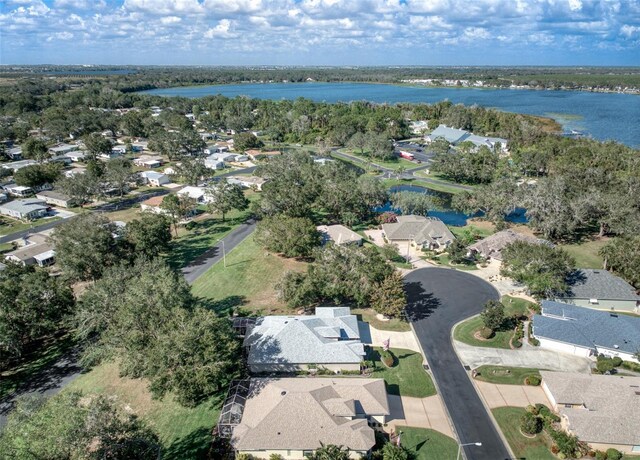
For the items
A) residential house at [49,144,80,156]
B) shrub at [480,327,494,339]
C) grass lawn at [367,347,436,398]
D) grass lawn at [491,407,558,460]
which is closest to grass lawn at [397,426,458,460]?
grass lawn at [367,347,436,398]

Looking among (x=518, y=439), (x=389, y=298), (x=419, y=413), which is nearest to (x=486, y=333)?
(x=389, y=298)

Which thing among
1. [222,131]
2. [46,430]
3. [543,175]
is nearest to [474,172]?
[543,175]

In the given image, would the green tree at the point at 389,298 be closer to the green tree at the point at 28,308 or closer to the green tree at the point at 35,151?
the green tree at the point at 28,308

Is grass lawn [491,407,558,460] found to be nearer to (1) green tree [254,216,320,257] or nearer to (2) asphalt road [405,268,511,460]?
(2) asphalt road [405,268,511,460]

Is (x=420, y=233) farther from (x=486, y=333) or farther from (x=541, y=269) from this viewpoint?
(x=486, y=333)

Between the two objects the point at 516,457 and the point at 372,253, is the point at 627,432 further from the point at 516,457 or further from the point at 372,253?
the point at 372,253

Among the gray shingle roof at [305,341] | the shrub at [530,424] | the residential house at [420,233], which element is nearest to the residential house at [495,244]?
the residential house at [420,233]
